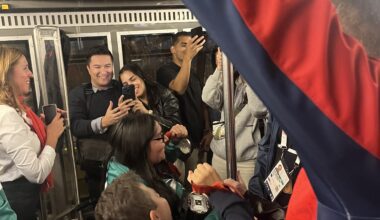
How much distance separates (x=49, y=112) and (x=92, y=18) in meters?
0.65

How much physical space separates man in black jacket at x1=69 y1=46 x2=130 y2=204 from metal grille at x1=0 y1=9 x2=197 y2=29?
0.19 metres

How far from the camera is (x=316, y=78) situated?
1.18ft

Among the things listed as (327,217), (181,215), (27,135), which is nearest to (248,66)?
(327,217)

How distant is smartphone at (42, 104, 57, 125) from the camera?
2262mm

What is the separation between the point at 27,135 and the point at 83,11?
2.71ft

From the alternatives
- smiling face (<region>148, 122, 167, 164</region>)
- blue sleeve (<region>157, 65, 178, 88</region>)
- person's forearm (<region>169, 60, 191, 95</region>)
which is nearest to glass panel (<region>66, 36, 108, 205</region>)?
blue sleeve (<region>157, 65, 178, 88</region>)

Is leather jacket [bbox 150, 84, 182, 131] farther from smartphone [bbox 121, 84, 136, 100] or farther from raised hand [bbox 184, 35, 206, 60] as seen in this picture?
raised hand [bbox 184, 35, 206, 60]

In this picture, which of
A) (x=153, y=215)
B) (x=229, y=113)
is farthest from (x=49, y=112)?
(x=229, y=113)

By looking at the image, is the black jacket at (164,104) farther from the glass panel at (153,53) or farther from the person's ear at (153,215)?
the person's ear at (153,215)

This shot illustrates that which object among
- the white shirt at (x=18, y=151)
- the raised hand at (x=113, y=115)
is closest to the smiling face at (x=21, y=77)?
the white shirt at (x=18, y=151)

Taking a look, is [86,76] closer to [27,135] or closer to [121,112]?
[121,112]

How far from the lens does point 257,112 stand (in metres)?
1.75

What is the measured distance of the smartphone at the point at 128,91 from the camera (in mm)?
2492

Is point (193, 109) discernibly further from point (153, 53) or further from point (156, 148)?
point (156, 148)
